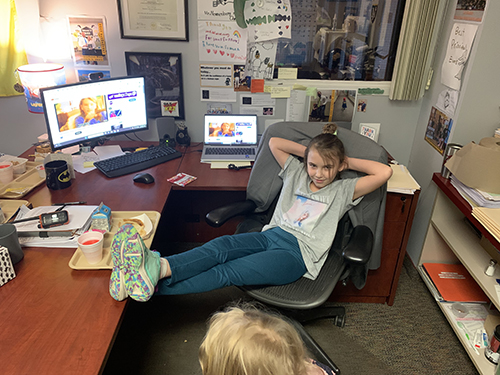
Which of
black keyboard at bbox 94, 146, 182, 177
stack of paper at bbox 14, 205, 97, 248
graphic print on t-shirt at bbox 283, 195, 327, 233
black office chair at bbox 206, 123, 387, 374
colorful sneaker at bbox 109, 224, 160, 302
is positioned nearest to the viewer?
colorful sneaker at bbox 109, 224, 160, 302

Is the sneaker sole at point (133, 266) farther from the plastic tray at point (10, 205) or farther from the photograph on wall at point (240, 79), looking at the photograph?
the photograph on wall at point (240, 79)

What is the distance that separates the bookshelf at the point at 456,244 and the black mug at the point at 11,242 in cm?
178

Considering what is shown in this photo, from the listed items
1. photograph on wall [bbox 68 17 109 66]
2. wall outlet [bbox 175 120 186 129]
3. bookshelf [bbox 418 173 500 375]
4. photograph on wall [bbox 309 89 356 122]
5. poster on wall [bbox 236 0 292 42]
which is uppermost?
poster on wall [bbox 236 0 292 42]

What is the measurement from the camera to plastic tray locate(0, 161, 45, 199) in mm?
1763

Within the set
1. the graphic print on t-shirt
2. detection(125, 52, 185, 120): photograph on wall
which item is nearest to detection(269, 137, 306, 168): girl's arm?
the graphic print on t-shirt

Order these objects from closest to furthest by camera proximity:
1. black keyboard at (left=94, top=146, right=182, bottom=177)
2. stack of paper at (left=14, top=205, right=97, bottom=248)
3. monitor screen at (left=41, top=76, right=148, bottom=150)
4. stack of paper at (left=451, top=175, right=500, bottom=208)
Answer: stack of paper at (left=14, top=205, right=97, bottom=248), stack of paper at (left=451, top=175, right=500, bottom=208), monitor screen at (left=41, top=76, right=148, bottom=150), black keyboard at (left=94, top=146, right=182, bottom=177)

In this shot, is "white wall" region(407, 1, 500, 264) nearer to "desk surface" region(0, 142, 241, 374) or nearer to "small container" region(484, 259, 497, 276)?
"small container" region(484, 259, 497, 276)

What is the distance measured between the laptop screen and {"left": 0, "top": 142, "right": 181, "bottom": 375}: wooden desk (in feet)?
3.87

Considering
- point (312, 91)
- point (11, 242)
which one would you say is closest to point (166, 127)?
point (312, 91)

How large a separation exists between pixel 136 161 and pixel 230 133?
1.96 ft

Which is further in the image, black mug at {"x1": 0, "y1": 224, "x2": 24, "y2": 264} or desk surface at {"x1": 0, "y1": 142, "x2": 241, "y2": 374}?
black mug at {"x1": 0, "y1": 224, "x2": 24, "y2": 264}

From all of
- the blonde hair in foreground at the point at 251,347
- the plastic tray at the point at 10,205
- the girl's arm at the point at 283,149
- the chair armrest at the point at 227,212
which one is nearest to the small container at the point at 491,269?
the girl's arm at the point at 283,149

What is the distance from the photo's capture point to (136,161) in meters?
2.14

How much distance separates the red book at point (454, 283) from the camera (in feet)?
6.78
